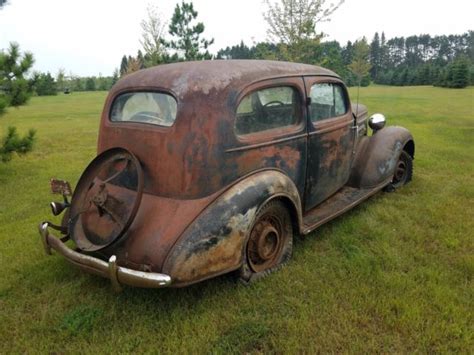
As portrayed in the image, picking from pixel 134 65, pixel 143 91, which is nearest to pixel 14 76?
pixel 143 91

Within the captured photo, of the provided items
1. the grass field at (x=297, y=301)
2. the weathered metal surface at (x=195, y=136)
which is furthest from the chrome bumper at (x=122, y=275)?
the weathered metal surface at (x=195, y=136)

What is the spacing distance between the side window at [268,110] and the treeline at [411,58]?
3418 centimetres

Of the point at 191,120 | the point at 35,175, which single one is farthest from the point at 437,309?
the point at 35,175

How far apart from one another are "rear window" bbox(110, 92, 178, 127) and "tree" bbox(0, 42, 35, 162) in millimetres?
3641

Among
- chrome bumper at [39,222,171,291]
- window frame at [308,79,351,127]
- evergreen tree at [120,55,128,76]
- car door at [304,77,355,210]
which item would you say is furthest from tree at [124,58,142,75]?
chrome bumper at [39,222,171,291]

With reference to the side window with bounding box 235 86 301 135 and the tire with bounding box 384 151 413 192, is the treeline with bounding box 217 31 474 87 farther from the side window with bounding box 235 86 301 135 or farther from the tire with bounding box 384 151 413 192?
the side window with bounding box 235 86 301 135

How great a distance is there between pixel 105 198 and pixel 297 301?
170cm

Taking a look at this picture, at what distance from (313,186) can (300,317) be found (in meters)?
1.49

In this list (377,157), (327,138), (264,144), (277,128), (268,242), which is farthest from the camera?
(377,157)

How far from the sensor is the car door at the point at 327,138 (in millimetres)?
3610

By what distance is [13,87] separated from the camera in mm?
6090

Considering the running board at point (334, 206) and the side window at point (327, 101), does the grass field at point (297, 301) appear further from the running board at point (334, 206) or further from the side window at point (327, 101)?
the side window at point (327, 101)

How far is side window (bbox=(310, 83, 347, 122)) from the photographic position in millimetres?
3691

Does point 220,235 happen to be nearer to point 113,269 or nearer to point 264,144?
point 113,269
